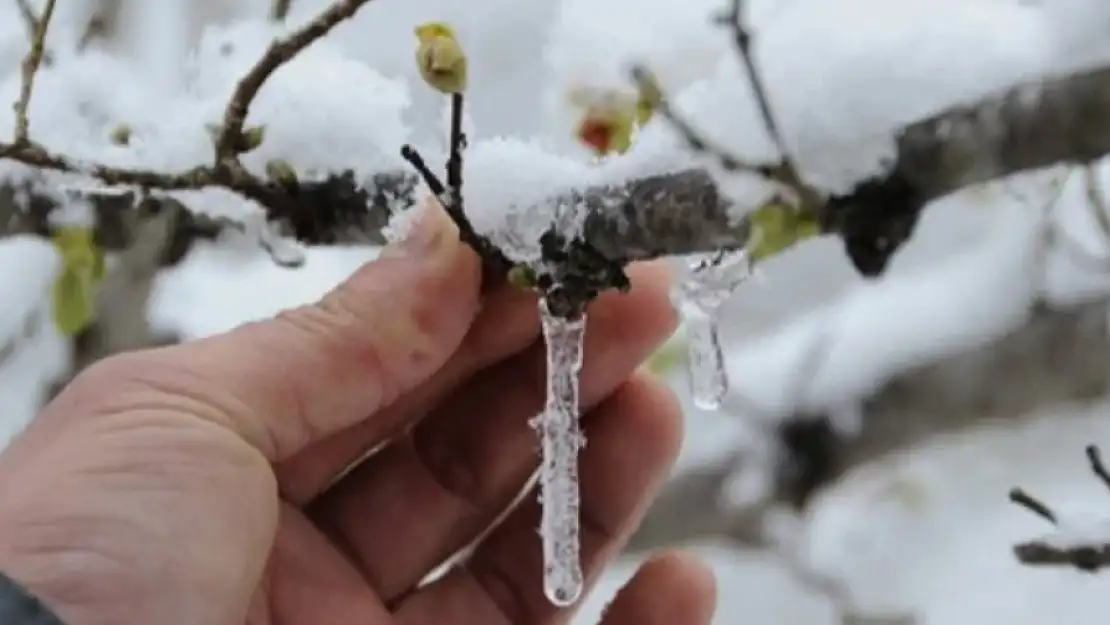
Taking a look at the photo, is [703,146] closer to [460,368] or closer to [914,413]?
[460,368]

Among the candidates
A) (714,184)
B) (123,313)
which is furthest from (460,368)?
(123,313)

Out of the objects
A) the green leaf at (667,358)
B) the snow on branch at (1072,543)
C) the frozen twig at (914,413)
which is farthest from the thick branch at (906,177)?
the frozen twig at (914,413)

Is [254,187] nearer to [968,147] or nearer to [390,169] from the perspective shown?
[390,169]

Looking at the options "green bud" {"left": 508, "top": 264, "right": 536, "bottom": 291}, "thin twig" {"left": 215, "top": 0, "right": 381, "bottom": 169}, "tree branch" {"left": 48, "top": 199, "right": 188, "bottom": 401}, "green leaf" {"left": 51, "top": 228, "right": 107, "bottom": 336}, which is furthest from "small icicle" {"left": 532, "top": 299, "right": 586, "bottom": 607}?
"tree branch" {"left": 48, "top": 199, "right": 188, "bottom": 401}

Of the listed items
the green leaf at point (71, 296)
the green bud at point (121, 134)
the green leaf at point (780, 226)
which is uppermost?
the green leaf at point (780, 226)

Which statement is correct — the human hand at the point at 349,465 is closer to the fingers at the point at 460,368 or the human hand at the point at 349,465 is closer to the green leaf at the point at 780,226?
→ the fingers at the point at 460,368

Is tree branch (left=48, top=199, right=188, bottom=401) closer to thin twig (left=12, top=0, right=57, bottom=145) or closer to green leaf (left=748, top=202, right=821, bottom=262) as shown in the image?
thin twig (left=12, top=0, right=57, bottom=145)

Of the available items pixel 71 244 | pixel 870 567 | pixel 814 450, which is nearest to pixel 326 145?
pixel 71 244
